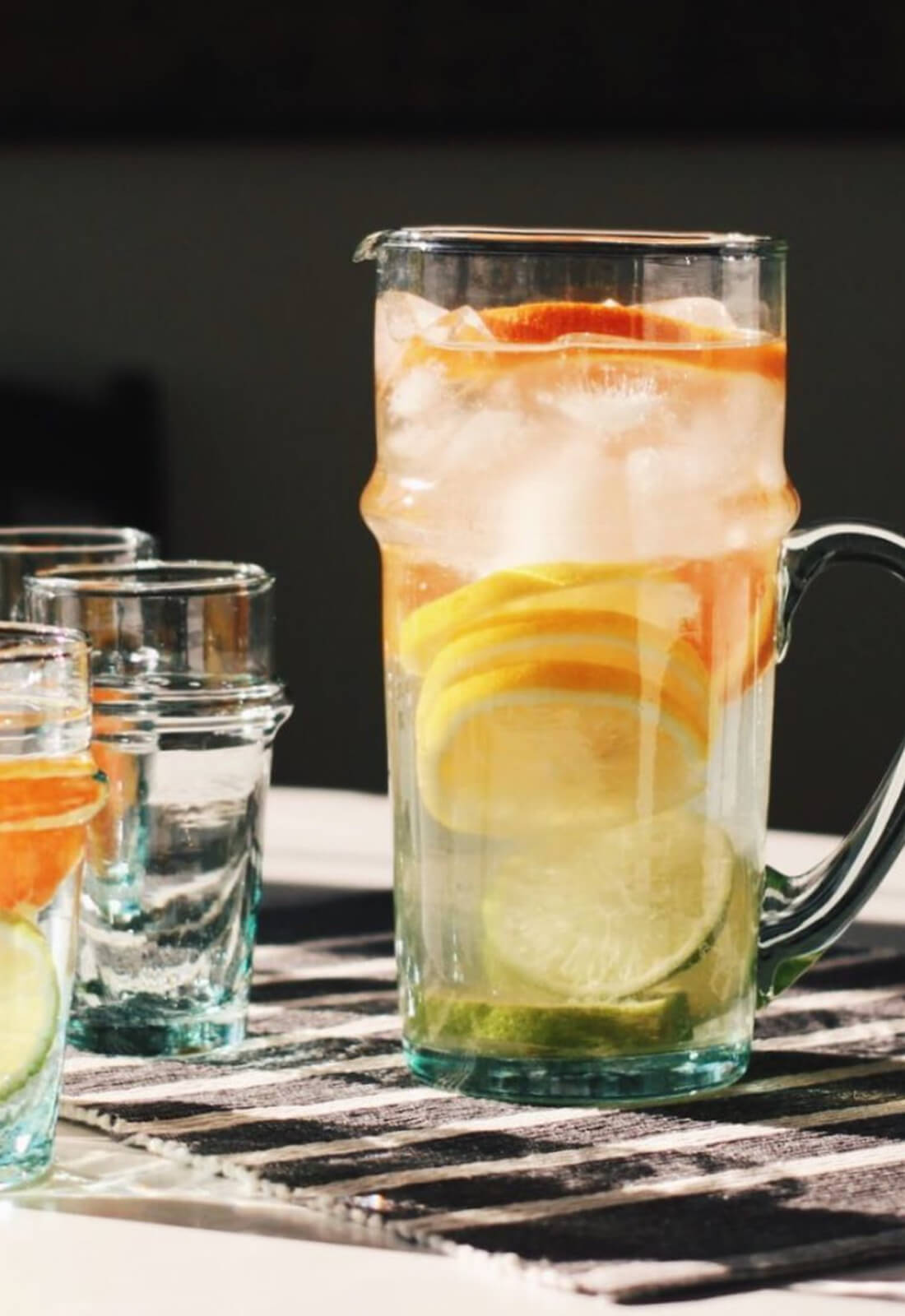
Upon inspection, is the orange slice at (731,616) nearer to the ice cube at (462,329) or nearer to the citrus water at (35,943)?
the ice cube at (462,329)

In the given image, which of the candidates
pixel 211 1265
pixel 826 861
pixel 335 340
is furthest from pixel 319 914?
pixel 335 340

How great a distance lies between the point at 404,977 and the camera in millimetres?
838

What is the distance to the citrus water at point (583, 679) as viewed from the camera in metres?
0.79

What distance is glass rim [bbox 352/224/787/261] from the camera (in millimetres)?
795

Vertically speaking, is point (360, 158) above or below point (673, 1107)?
above

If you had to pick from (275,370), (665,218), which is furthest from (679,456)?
(275,370)

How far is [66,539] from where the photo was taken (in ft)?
3.56

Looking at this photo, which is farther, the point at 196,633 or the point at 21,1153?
the point at 196,633

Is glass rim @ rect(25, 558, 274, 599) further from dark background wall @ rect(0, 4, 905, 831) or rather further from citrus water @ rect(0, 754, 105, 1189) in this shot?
dark background wall @ rect(0, 4, 905, 831)

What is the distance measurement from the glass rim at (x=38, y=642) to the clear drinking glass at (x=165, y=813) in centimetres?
10

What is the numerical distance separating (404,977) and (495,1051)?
0.17 feet

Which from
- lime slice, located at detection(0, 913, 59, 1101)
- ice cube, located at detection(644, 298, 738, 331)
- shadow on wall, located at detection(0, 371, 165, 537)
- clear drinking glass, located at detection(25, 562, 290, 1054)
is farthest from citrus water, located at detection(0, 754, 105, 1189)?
shadow on wall, located at detection(0, 371, 165, 537)

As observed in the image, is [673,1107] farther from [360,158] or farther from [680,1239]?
[360,158]

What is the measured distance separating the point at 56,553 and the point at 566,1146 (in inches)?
16.5
